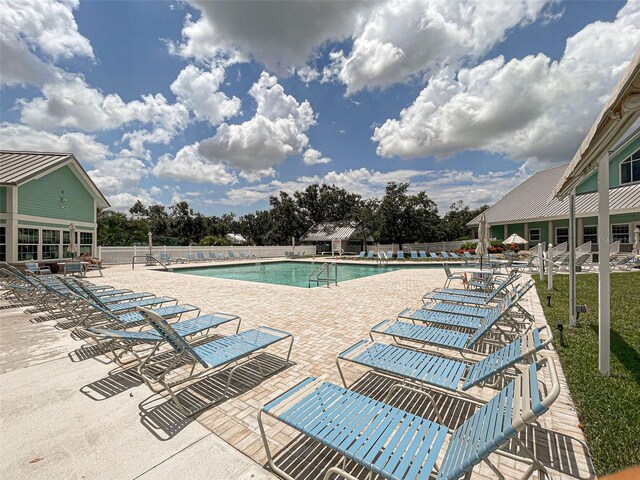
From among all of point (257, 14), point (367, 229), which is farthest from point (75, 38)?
point (367, 229)

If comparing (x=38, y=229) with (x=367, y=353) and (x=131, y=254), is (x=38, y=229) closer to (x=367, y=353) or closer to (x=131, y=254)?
(x=131, y=254)

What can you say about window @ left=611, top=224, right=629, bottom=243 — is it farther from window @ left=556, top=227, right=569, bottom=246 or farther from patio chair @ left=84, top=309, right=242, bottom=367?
patio chair @ left=84, top=309, right=242, bottom=367

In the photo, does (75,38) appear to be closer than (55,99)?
Yes

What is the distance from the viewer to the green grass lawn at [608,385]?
7.34 ft

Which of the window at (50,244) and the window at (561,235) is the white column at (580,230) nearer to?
the window at (561,235)

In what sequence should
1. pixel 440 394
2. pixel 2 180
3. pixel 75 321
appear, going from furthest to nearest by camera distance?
pixel 2 180 → pixel 75 321 → pixel 440 394

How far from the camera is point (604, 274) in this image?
3.48 m

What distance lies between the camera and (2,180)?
13.8 meters

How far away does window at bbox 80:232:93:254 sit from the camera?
62.1 ft

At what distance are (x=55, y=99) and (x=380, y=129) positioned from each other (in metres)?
22.7

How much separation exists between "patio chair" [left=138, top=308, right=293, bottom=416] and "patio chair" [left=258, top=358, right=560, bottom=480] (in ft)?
4.02

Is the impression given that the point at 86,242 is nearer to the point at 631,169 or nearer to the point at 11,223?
→ the point at 11,223

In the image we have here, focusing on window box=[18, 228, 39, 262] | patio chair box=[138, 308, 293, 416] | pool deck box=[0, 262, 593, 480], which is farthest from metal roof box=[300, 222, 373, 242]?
patio chair box=[138, 308, 293, 416]

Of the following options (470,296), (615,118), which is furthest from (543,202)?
(615,118)
